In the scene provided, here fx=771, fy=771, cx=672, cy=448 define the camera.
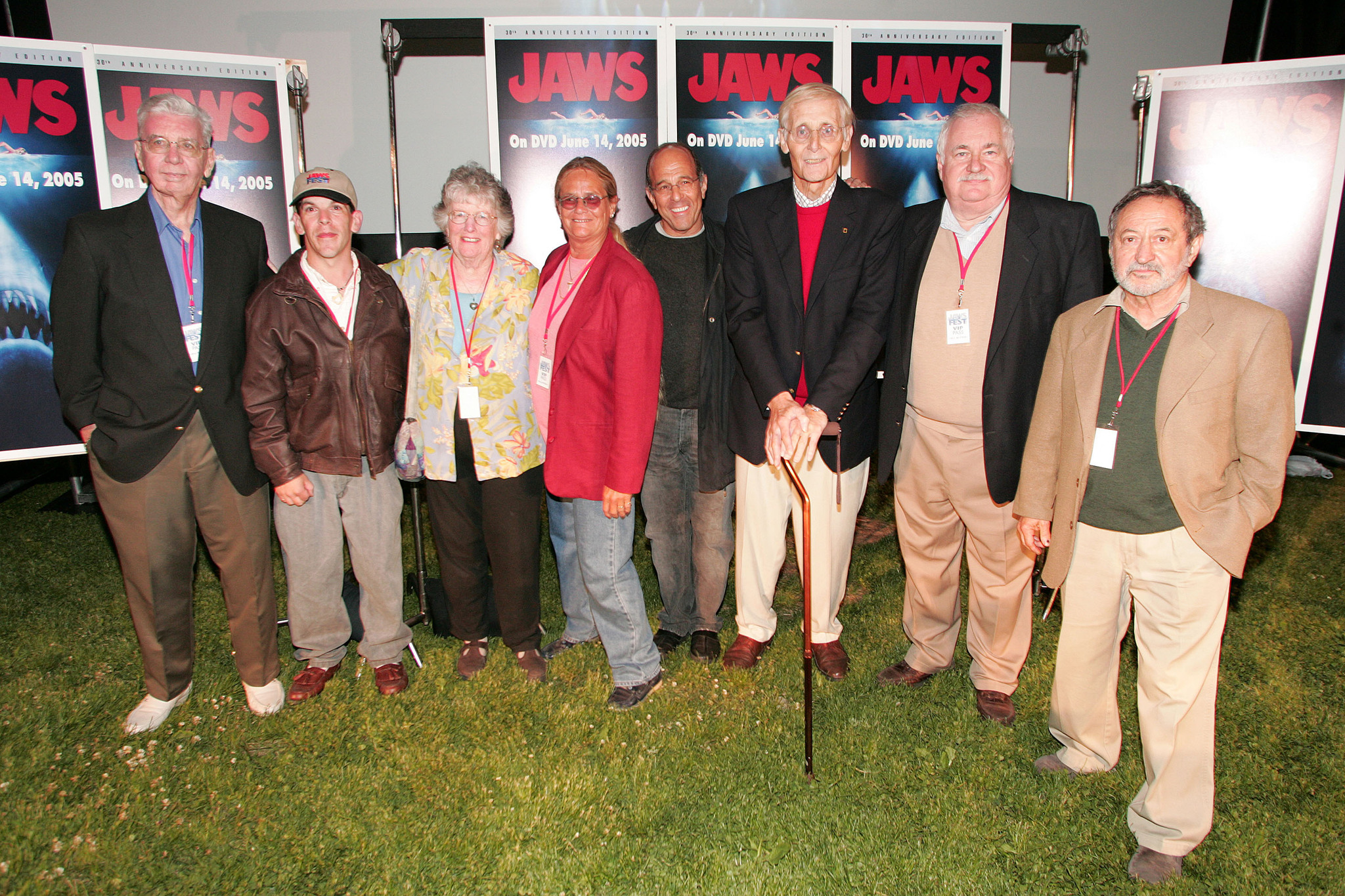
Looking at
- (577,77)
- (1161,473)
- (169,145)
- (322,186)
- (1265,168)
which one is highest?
(577,77)

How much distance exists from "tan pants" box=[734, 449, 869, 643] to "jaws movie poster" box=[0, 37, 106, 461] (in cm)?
351

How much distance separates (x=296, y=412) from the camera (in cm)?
285

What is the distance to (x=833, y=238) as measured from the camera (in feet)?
9.47

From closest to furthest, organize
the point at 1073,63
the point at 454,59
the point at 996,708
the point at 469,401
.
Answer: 1. the point at 469,401
2. the point at 996,708
3. the point at 1073,63
4. the point at 454,59

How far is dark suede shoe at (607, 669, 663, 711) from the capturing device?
121 inches

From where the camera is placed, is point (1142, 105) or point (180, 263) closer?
point (180, 263)

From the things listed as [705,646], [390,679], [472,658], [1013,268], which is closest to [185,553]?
[390,679]

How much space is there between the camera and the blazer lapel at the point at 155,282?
2694 mm

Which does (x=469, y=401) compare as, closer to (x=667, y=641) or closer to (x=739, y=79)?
(x=667, y=641)

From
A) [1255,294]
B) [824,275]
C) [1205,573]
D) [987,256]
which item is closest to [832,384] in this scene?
[824,275]

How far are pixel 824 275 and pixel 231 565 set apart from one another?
99.4 inches

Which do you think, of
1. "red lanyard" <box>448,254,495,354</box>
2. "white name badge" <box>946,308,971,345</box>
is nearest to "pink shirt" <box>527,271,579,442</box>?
"red lanyard" <box>448,254,495,354</box>

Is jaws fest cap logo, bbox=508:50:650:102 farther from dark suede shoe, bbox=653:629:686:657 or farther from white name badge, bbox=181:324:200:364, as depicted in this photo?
dark suede shoe, bbox=653:629:686:657

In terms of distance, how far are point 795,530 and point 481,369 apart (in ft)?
4.65
